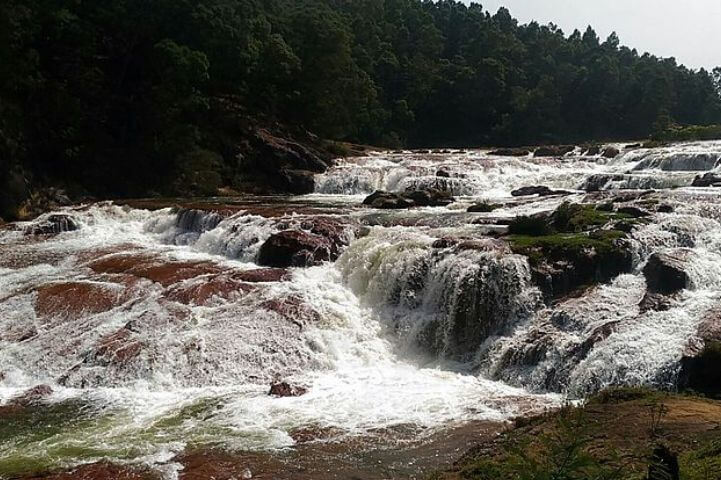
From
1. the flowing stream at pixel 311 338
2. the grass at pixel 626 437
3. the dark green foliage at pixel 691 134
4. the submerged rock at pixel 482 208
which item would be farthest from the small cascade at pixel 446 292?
the dark green foliage at pixel 691 134

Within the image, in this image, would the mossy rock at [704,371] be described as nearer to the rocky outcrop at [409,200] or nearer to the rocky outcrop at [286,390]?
the rocky outcrop at [286,390]

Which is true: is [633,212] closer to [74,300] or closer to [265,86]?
[74,300]

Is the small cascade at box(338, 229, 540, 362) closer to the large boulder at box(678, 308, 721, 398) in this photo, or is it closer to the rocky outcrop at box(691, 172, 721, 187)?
the large boulder at box(678, 308, 721, 398)

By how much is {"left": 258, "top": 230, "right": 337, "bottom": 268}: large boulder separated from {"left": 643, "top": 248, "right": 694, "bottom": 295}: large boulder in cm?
789

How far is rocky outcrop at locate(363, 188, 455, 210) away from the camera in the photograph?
1025 inches

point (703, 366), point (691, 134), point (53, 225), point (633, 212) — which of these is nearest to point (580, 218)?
point (633, 212)

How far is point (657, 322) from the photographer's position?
13.0 m

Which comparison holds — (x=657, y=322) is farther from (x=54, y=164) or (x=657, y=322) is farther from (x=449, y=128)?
(x=449, y=128)

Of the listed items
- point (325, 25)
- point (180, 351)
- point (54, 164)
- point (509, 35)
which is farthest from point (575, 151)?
point (509, 35)

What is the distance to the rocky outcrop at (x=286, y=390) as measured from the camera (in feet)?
40.4

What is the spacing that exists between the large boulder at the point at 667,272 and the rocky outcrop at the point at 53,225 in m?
20.0

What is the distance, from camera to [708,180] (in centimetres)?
2417

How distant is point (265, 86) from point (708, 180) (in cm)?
2554

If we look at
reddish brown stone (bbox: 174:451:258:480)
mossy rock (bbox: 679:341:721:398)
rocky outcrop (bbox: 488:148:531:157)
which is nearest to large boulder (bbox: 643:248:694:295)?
mossy rock (bbox: 679:341:721:398)
